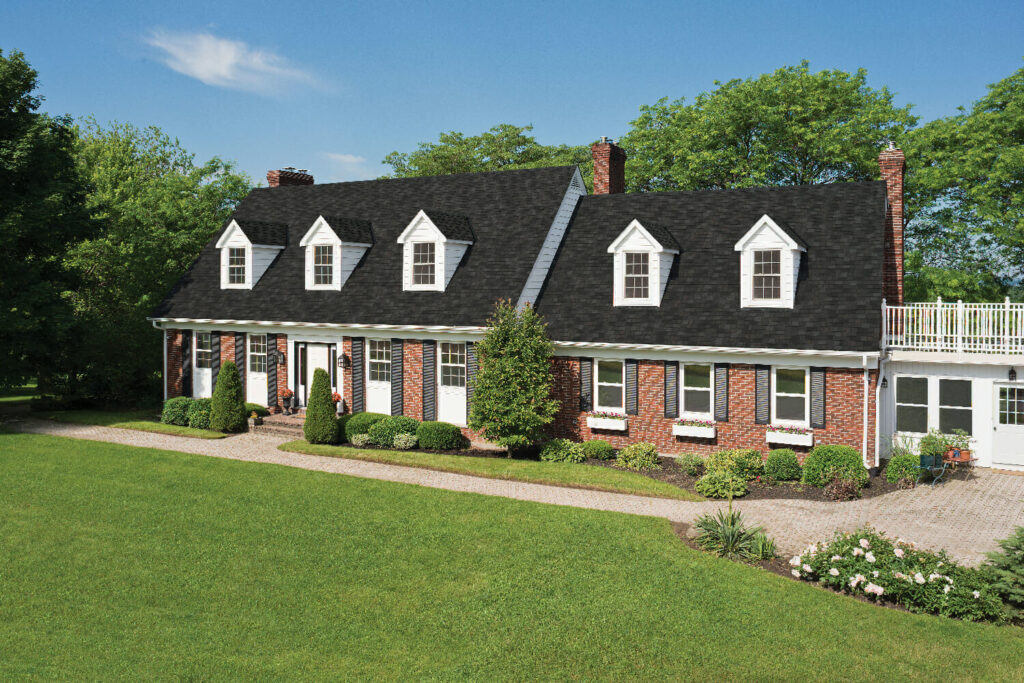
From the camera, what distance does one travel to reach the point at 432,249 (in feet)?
90.2

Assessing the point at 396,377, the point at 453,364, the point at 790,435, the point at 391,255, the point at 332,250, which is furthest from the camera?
the point at 332,250

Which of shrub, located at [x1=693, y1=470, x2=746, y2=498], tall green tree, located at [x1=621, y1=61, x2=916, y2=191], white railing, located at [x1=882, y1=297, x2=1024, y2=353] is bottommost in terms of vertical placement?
shrub, located at [x1=693, y1=470, x2=746, y2=498]

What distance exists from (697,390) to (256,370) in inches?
642

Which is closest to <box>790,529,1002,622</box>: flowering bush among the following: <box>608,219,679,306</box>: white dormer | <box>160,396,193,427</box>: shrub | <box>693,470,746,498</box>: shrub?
<box>693,470,746,498</box>: shrub

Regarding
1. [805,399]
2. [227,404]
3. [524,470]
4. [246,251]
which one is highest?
[246,251]

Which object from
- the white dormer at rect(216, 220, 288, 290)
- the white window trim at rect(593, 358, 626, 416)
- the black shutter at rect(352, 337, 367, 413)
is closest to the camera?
the white window trim at rect(593, 358, 626, 416)

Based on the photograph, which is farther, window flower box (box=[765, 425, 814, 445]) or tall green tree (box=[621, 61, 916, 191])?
tall green tree (box=[621, 61, 916, 191])

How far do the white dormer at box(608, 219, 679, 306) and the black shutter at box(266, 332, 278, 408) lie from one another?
12.5 meters

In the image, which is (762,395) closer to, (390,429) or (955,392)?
(955,392)

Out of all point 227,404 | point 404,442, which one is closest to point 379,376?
point 404,442

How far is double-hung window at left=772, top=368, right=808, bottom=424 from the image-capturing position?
21516mm

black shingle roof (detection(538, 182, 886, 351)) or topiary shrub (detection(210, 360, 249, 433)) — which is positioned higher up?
black shingle roof (detection(538, 182, 886, 351))

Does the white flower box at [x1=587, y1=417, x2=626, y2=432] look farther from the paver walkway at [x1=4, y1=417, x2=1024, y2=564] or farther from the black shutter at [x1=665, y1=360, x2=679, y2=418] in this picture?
the paver walkway at [x1=4, y1=417, x2=1024, y2=564]

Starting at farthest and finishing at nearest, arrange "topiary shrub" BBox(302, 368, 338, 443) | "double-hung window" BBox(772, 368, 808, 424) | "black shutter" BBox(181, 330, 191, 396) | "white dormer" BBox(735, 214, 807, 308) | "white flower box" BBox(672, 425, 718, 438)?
"black shutter" BBox(181, 330, 191, 396)
"topiary shrub" BBox(302, 368, 338, 443)
"white dormer" BBox(735, 214, 807, 308)
"white flower box" BBox(672, 425, 718, 438)
"double-hung window" BBox(772, 368, 808, 424)
